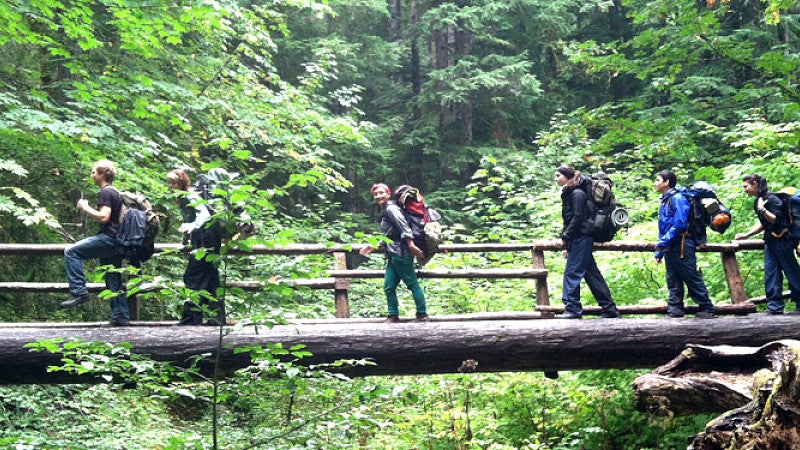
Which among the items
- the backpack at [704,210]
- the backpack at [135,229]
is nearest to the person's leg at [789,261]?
the backpack at [704,210]

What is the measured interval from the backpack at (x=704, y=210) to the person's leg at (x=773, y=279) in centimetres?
70

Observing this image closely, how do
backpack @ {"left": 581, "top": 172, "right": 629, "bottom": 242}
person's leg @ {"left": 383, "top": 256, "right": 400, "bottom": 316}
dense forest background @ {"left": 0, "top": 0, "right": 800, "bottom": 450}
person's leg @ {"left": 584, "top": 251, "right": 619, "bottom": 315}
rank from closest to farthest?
dense forest background @ {"left": 0, "top": 0, "right": 800, "bottom": 450}
person's leg @ {"left": 383, "top": 256, "right": 400, "bottom": 316}
backpack @ {"left": 581, "top": 172, "right": 629, "bottom": 242}
person's leg @ {"left": 584, "top": 251, "right": 619, "bottom": 315}

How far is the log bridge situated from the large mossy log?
1cm

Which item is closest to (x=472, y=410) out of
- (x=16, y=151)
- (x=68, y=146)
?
(x=68, y=146)

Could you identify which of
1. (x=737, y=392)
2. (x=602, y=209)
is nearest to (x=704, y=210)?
(x=602, y=209)

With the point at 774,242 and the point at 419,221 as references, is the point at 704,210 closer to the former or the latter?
the point at 774,242

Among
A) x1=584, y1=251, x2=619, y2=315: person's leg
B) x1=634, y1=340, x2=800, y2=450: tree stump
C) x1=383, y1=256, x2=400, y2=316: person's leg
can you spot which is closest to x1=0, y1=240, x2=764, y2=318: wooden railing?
x1=584, y1=251, x2=619, y2=315: person's leg

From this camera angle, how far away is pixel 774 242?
7688 mm

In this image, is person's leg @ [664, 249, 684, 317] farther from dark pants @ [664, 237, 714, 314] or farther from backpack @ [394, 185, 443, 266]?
backpack @ [394, 185, 443, 266]

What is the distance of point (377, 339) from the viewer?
704 centimetres

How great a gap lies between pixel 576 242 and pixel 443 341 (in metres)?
1.93

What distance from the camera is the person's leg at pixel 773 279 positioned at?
774 cm

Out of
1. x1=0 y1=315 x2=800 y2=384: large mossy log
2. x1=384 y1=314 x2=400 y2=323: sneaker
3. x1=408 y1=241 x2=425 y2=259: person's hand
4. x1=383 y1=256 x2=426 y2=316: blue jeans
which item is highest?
x1=408 y1=241 x2=425 y2=259: person's hand

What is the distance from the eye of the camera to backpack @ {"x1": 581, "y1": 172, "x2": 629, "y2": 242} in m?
7.60
